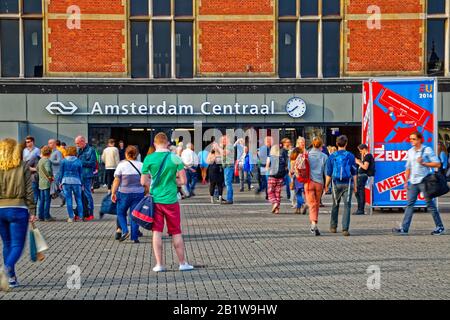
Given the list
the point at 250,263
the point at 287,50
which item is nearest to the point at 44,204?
the point at 250,263

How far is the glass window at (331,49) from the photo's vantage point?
27406 millimetres

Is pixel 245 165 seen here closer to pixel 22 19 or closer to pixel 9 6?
pixel 22 19

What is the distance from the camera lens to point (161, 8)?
1078 inches

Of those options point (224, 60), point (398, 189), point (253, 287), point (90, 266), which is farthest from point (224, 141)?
point (253, 287)

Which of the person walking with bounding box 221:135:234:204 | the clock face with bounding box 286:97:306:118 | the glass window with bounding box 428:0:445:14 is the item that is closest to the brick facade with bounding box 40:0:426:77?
the glass window with bounding box 428:0:445:14

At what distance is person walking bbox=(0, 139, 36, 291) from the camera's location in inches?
332

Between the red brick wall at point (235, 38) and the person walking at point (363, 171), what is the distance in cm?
1108

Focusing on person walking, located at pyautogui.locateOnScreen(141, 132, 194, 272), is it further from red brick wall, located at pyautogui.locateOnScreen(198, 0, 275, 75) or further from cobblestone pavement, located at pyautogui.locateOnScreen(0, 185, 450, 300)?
red brick wall, located at pyautogui.locateOnScreen(198, 0, 275, 75)

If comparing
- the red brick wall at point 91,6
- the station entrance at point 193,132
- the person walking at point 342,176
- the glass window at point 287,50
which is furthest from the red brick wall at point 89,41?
the person walking at point 342,176

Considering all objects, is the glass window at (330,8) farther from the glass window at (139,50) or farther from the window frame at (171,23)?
the glass window at (139,50)

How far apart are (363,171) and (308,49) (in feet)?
39.2

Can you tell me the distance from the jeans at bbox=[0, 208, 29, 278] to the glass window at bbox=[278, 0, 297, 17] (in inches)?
803

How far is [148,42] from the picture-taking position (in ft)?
89.6

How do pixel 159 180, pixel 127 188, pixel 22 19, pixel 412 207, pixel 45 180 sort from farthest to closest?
pixel 22 19, pixel 45 180, pixel 412 207, pixel 127 188, pixel 159 180
